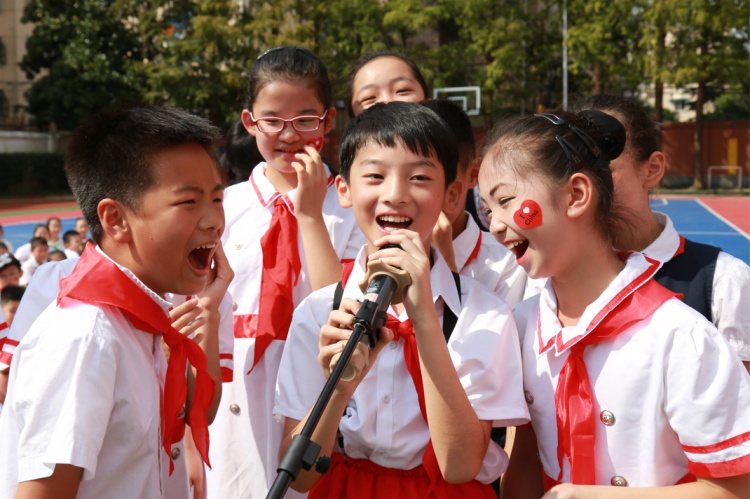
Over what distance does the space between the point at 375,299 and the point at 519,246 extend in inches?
22.2

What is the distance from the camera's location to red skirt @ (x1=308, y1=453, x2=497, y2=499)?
1.88 meters

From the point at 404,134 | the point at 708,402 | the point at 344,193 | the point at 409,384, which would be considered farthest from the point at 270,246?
the point at 708,402

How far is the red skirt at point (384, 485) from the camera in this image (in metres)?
1.88

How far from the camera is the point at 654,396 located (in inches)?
68.6

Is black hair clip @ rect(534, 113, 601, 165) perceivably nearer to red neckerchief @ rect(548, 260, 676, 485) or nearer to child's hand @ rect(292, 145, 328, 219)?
red neckerchief @ rect(548, 260, 676, 485)

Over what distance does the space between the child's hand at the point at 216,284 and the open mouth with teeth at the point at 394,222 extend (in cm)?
58

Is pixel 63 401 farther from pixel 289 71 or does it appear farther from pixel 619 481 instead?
pixel 289 71

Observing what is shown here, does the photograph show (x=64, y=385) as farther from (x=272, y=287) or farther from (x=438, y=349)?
(x=272, y=287)

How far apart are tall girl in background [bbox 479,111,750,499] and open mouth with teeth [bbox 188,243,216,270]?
0.70 meters

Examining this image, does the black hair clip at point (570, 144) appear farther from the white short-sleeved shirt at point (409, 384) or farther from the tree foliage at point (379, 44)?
the tree foliage at point (379, 44)

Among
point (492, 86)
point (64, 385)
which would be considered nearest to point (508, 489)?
point (64, 385)

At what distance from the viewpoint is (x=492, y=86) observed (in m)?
24.1

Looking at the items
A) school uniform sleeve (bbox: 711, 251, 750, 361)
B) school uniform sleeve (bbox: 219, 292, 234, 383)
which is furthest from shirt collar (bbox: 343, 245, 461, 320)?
school uniform sleeve (bbox: 711, 251, 750, 361)

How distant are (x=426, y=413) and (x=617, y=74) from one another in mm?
24077
